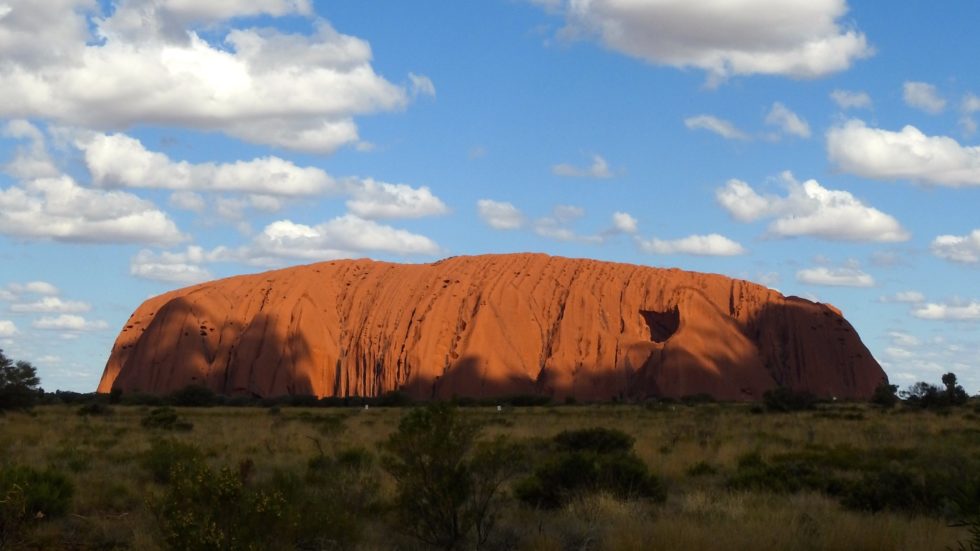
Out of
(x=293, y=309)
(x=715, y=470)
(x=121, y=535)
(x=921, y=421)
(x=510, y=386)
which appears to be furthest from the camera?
(x=293, y=309)

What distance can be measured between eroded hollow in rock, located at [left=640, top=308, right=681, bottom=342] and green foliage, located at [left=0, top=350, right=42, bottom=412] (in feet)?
164

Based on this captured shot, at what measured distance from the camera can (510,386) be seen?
2751 inches

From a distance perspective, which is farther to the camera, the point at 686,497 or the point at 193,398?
the point at 193,398

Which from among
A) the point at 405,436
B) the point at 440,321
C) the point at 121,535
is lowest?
the point at 121,535

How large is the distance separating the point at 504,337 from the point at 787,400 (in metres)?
30.0

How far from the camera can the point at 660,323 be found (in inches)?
3034

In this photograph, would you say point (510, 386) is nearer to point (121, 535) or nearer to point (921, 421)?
point (921, 421)

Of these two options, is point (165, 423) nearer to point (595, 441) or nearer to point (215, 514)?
point (595, 441)

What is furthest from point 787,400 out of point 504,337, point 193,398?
point 193,398

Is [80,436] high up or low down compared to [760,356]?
down

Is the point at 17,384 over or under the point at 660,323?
under

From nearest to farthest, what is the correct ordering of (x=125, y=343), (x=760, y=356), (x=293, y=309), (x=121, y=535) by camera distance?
(x=121, y=535), (x=760, y=356), (x=293, y=309), (x=125, y=343)

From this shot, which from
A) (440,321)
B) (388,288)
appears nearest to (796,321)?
(440,321)

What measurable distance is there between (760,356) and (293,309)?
132 feet
